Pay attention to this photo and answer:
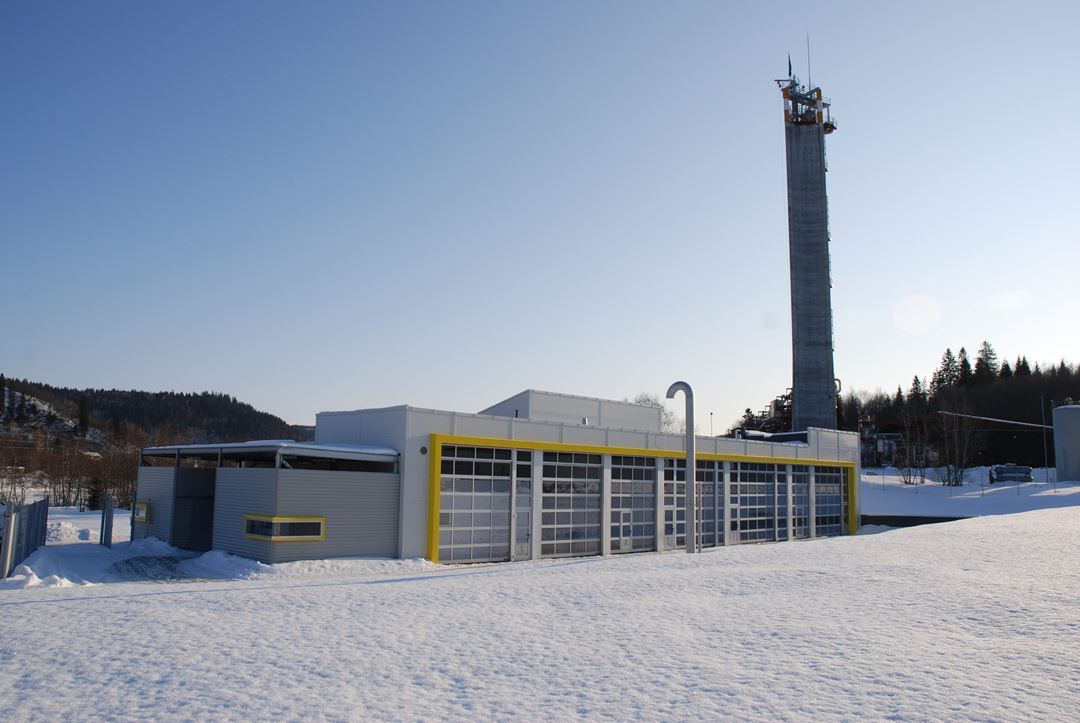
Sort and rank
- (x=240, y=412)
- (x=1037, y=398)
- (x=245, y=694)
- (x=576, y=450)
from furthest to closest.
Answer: (x=240, y=412) → (x=1037, y=398) → (x=576, y=450) → (x=245, y=694)

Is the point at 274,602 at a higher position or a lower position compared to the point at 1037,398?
lower

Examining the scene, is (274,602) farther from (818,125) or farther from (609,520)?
(818,125)

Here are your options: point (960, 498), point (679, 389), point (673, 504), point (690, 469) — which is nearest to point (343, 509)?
point (690, 469)

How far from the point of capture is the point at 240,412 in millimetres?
194375

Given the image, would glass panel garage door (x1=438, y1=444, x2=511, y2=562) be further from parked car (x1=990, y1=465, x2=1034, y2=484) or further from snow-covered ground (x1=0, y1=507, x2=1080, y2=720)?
parked car (x1=990, y1=465, x2=1034, y2=484)

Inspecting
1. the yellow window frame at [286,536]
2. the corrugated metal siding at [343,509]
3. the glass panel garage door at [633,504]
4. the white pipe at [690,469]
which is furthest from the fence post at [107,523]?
the white pipe at [690,469]

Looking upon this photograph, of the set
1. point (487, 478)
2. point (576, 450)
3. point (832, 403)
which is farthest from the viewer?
point (832, 403)

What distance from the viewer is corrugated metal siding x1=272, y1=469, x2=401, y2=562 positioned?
20516 mm

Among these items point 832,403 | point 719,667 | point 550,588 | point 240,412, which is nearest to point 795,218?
point 832,403

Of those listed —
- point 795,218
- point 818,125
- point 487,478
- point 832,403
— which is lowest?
point 487,478

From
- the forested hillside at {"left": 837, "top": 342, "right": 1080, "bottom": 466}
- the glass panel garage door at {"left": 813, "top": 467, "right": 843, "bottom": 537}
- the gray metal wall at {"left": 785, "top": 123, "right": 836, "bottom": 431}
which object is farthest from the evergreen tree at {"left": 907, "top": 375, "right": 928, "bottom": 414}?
the glass panel garage door at {"left": 813, "top": 467, "right": 843, "bottom": 537}

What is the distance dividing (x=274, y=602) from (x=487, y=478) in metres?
12.0

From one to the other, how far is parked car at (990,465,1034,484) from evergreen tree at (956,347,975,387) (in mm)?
64755

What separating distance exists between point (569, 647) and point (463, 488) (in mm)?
14422
